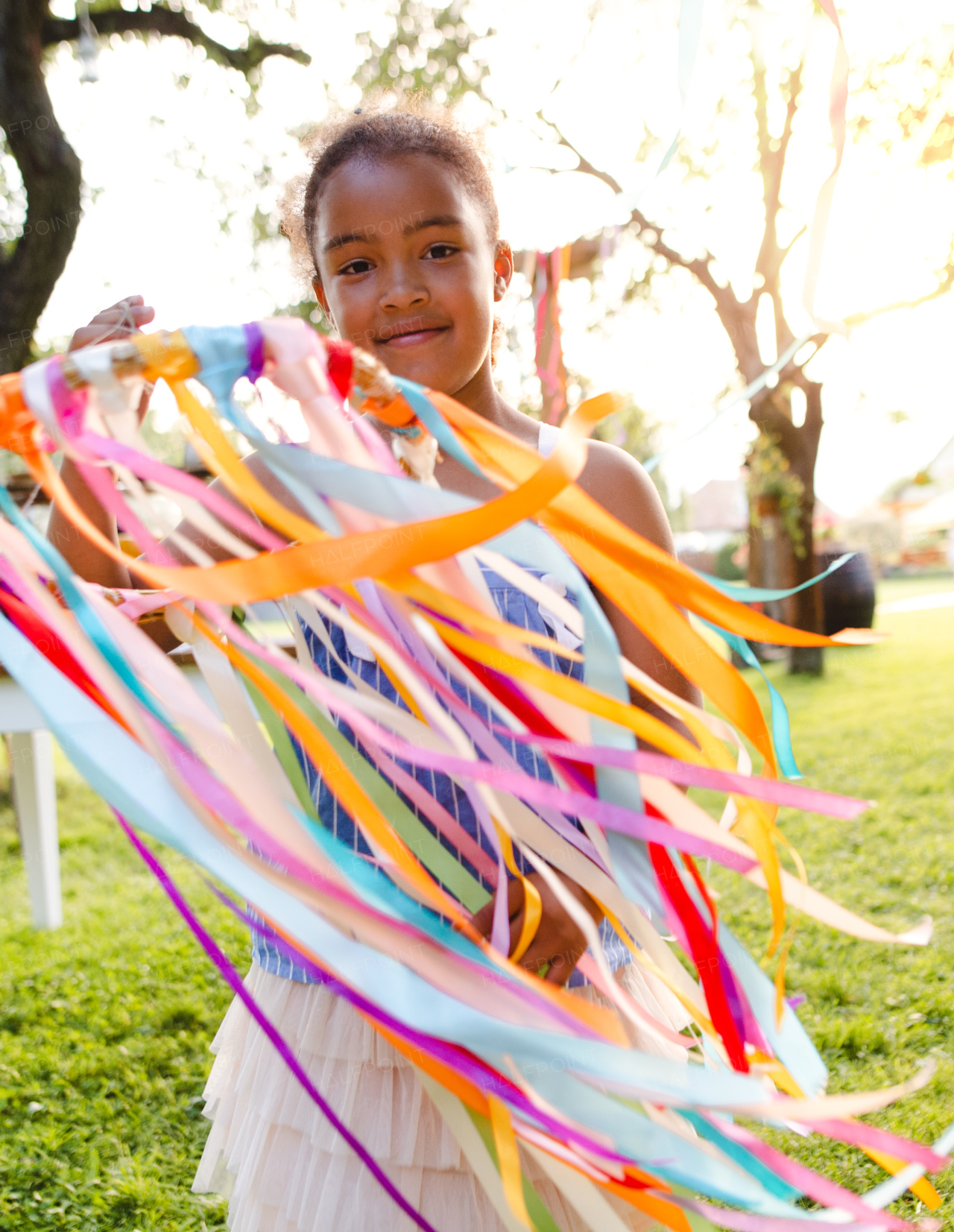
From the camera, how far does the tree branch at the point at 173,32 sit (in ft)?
13.9

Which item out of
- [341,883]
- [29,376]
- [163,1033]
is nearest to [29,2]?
[163,1033]

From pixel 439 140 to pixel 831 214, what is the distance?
387mm

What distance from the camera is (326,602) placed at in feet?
2.37

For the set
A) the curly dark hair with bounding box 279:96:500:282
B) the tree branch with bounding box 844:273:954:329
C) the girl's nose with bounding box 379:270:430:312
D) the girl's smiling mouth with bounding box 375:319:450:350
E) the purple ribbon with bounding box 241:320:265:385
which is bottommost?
the purple ribbon with bounding box 241:320:265:385

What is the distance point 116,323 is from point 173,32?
4980 millimetres

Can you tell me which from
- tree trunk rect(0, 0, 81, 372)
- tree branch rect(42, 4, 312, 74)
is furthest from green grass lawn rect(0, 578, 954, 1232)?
tree branch rect(42, 4, 312, 74)

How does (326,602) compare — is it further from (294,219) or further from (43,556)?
(294,219)

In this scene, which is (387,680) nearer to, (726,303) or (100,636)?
(100,636)

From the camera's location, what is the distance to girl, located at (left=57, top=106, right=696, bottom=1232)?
816mm

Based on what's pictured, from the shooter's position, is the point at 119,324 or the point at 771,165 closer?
the point at 119,324

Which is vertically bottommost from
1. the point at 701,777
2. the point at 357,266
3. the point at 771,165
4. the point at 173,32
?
the point at 701,777

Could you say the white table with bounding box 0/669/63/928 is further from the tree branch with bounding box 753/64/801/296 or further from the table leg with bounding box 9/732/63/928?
the tree branch with bounding box 753/64/801/296

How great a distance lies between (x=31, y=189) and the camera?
376 cm

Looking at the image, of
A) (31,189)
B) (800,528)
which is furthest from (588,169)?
(800,528)
